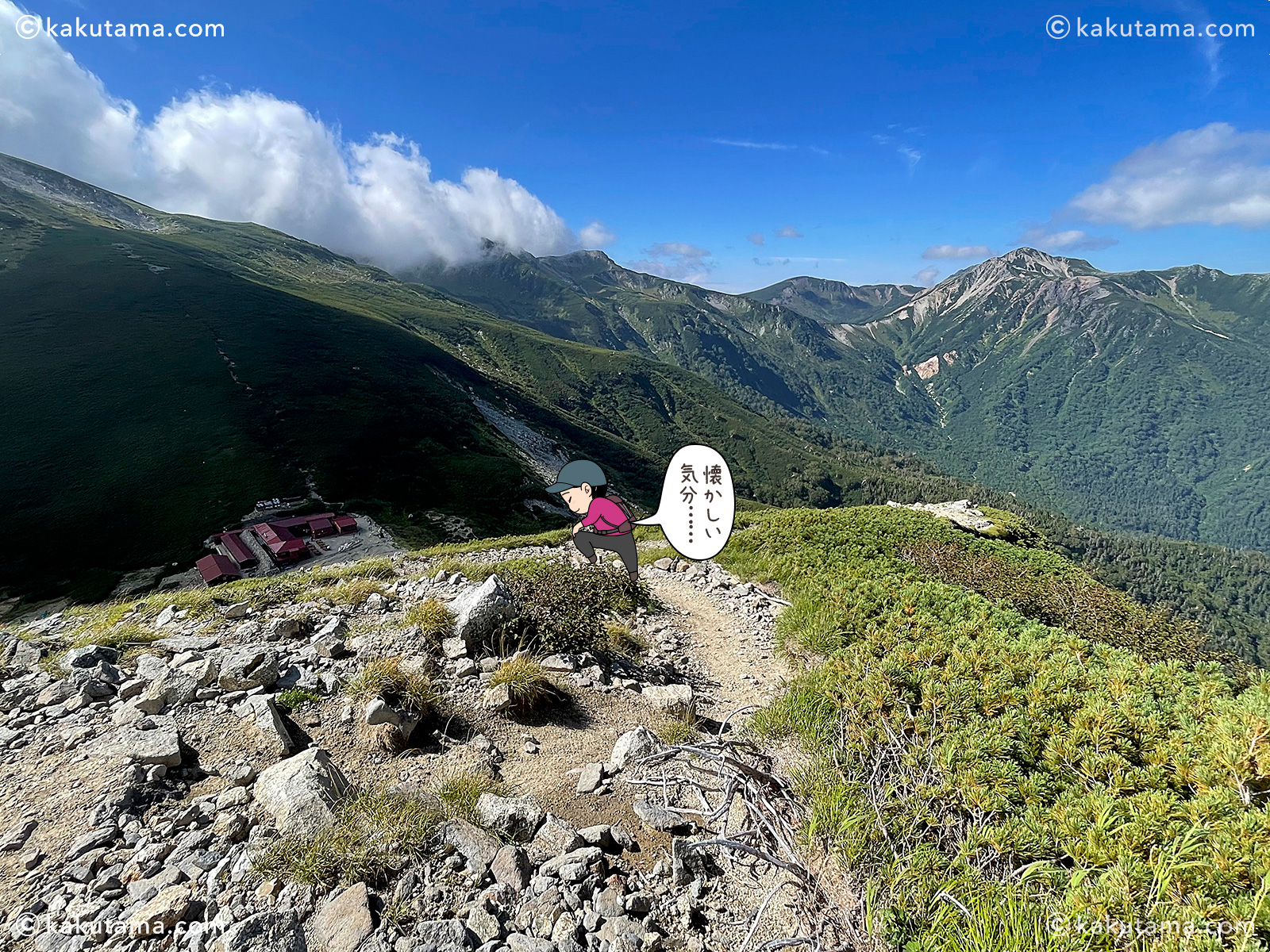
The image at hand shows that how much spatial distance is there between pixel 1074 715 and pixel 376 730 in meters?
7.70

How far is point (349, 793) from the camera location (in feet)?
17.0

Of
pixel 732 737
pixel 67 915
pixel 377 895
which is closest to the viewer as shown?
pixel 67 915

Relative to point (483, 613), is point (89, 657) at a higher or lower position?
lower

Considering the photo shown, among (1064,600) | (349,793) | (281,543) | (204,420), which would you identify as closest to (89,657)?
(349,793)

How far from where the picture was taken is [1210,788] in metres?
4.00

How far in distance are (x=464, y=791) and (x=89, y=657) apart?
6686mm

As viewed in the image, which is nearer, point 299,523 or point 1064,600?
point 1064,600

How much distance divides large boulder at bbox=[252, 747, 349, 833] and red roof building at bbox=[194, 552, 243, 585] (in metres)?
43.2

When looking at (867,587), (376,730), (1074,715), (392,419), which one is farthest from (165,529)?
(1074,715)

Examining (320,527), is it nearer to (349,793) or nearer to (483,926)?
(349,793)

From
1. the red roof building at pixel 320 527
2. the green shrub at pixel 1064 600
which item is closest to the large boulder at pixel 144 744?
the green shrub at pixel 1064 600

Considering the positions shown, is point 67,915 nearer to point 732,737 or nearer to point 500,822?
point 500,822

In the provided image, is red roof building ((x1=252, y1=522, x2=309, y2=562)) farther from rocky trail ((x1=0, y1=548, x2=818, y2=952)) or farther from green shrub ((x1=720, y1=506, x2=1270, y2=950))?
green shrub ((x1=720, y1=506, x2=1270, y2=950))

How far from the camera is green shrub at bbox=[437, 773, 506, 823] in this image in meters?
5.07
